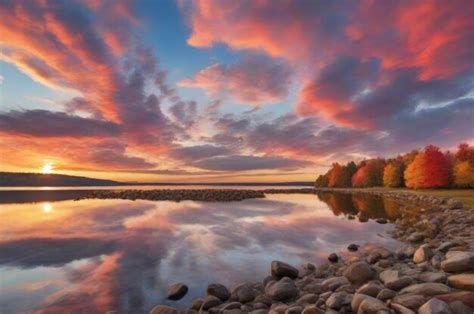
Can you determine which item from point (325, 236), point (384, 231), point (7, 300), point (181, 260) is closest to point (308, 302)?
point (181, 260)

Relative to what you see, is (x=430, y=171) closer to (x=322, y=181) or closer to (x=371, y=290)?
(x=371, y=290)

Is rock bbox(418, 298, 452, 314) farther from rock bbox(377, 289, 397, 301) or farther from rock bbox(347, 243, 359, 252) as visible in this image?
rock bbox(347, 243, 359, 252)

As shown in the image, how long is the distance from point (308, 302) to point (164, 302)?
13.7 ft

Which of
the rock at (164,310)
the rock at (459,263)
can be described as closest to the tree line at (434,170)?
the rock at (459,263)

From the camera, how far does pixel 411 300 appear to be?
21.5 ft

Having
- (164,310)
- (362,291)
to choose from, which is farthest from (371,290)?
(164,310)

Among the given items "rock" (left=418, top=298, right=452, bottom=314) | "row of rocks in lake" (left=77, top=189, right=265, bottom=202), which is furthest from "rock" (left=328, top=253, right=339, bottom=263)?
"row of rocks in lake" (left=77, top=189, right=265, bottom=202)

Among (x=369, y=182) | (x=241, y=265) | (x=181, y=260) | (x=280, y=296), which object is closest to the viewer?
(x=280, y=296)

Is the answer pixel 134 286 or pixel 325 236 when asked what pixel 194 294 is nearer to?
pixel 134 286

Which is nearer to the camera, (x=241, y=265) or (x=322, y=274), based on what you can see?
(x=322, y=274)

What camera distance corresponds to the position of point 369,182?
95375mm

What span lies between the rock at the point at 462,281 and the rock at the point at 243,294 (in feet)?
16.5

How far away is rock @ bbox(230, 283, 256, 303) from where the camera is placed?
8905mm

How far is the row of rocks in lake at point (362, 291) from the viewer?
255 inches
